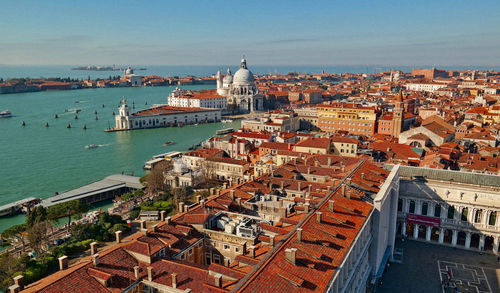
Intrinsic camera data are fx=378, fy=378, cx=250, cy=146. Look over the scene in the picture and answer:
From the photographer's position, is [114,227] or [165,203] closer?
[114,227]

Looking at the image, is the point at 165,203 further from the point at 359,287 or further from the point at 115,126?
the point at 115,126

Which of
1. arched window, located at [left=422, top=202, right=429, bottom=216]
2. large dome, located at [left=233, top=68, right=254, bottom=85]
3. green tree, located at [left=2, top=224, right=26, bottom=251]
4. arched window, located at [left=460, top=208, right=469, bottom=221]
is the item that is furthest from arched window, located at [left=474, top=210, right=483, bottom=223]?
large dome, located at [left=233, top=68, right=254, bottom=85]

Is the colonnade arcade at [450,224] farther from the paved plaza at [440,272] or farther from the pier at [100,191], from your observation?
the pier at [100,191]

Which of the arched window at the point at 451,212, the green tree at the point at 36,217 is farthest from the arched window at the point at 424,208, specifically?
the green tree at the point at 36,217

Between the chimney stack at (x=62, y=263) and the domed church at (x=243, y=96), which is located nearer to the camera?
the chimney stack at (x=62, y=263)

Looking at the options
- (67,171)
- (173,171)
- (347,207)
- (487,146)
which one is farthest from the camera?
(67,171)

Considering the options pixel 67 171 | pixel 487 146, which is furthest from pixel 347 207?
pixel 67 171

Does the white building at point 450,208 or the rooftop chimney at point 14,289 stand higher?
the rooftop chimney at point 14,289
